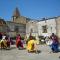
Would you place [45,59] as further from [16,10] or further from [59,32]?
[16,10]

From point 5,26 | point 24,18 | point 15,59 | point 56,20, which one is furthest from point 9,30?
point 15,59

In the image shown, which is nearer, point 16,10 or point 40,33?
point 40,33

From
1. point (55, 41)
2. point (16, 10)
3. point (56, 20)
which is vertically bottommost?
point (55, 41)

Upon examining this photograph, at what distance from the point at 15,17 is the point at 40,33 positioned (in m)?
23.7

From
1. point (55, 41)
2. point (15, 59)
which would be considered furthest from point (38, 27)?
point (15, 59)

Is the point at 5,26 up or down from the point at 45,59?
up

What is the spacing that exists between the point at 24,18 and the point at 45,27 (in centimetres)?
1617

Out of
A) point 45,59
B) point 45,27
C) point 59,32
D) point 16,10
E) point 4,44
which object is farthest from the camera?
point 16,10

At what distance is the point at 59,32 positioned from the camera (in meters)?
34.2

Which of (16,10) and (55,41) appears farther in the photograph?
(16,10)

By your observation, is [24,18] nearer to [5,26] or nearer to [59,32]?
[5,26]

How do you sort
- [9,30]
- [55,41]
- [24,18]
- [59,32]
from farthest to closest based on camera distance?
[24,18] < [9,30] < [59,32] < [55,41]

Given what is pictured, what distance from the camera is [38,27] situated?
38969 mm

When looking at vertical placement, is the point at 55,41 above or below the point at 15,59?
above
